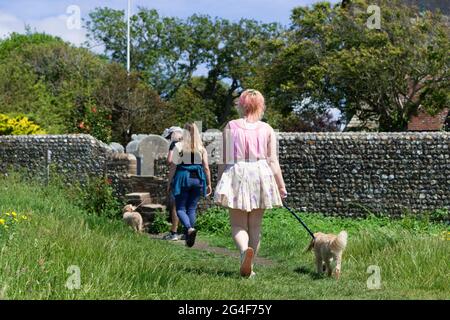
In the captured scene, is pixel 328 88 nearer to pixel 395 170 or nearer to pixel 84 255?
pixel 395 170

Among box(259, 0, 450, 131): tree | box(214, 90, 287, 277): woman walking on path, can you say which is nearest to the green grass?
box(214, 90, 287, 277): woman walking on path

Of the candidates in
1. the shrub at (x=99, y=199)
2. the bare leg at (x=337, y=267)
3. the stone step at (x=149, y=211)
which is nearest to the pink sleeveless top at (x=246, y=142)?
the bare leg at (x=337, y=267)

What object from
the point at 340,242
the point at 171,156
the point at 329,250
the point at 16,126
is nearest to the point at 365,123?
the point at 16,126

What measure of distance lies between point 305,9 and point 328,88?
3.23 metres

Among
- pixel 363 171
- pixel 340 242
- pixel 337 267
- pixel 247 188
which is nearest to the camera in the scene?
pixel 247 188

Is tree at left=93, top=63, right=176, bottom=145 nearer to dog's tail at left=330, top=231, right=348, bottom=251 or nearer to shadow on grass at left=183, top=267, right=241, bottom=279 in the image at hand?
shadow on grass at left=183, top=267, right=241, bottom=279

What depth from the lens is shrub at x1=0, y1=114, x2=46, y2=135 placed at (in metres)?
20.9

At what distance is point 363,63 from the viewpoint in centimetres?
2288

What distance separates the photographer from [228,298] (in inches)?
250

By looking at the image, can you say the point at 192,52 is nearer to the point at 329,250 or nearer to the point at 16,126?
the point at 16,126

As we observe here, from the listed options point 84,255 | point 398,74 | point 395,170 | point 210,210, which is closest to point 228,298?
point 84,255

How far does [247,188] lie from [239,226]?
1.54ft

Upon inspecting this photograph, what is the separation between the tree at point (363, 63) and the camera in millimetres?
23109

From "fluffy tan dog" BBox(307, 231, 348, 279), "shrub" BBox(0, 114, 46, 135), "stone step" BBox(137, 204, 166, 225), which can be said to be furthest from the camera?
"shrub" BBox(0, 114, 46, 135)
